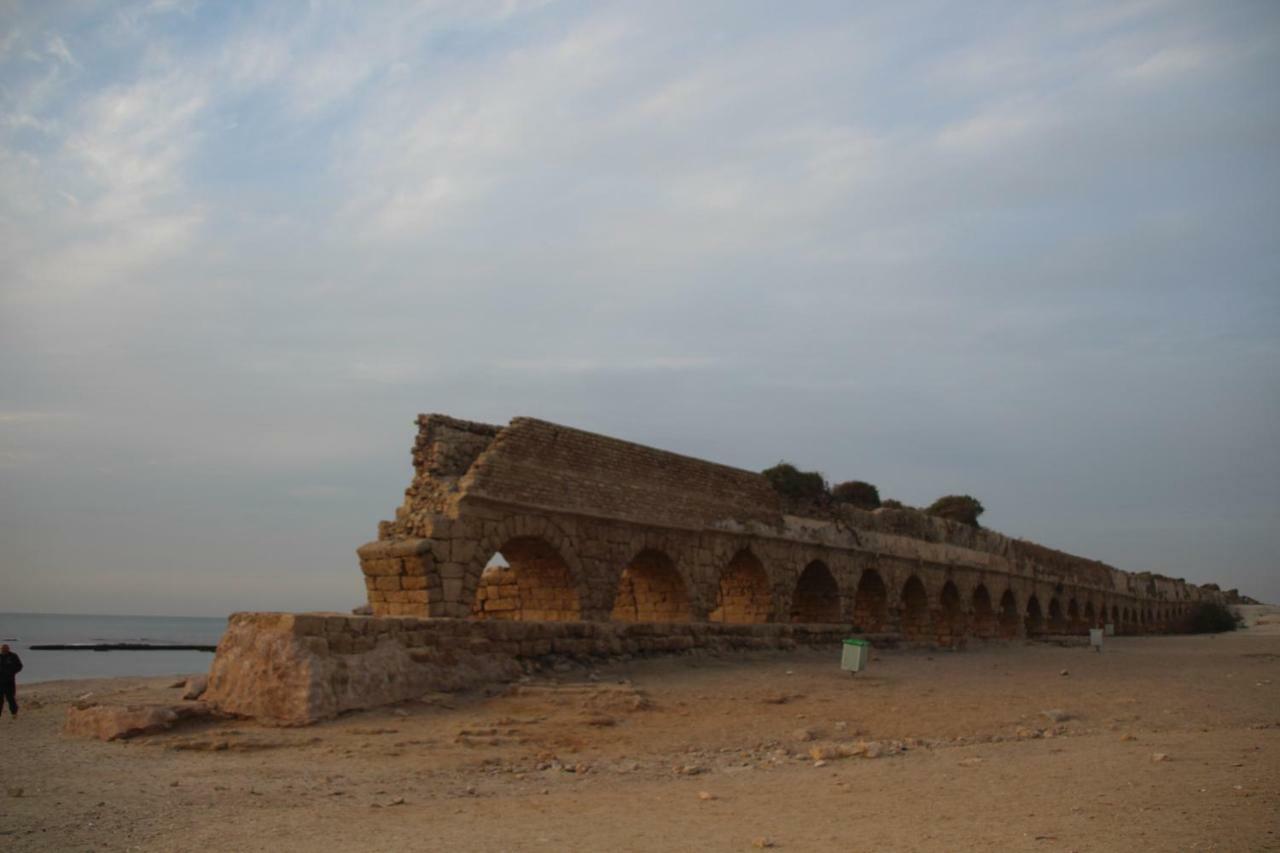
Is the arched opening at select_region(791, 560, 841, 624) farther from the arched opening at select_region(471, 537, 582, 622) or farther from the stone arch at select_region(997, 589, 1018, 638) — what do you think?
the stone arch at select_region(997, 589, 1018, 638)

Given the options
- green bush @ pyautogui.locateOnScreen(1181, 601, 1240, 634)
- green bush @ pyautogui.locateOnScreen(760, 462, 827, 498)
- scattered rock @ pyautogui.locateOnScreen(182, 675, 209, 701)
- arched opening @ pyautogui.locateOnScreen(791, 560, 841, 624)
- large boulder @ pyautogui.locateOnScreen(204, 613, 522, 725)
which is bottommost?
green bush @ pyautogui.locateOnScreen(1181, 601, 1240, 634)

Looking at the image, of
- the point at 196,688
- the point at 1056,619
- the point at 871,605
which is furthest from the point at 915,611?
the point at 196,688

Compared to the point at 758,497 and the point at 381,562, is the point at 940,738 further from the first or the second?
the point at 758,497

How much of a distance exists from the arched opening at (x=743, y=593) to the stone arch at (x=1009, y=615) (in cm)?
1531

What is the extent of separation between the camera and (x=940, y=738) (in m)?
7.92

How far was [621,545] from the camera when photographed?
587 inches

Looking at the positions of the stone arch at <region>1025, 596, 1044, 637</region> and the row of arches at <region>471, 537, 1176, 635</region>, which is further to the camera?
the stone arch at <region>1025, 596, 1044, 637</region>

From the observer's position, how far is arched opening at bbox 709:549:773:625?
18109 mm

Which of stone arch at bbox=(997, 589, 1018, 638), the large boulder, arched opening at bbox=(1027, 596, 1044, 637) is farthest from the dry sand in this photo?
arched opening at bbox=(1027, 596, 1044, 637)

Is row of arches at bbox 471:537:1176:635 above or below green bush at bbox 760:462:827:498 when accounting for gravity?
below

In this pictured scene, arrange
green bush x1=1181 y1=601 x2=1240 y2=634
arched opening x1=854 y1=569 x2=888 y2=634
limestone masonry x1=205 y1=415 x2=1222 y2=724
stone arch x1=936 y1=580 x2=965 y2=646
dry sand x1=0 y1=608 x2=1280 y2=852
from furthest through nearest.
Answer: green bush x1=1181 y1=601 x2=1240 y2=634 → stone arch x1=936 y1=580 x2=965 y2=646 → arched opening x1=854 y1=569 x2=888 y2=634 → limestone masonry x1=205 y1=415 x2=1222 y2=724 → dry sand x1=0 y1=608 x2=1280 y2=852

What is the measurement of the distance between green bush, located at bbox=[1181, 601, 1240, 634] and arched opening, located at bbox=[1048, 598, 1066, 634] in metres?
14.9

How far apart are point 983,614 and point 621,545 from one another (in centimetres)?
1737

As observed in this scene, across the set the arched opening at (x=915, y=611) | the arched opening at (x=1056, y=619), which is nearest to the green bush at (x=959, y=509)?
the arched opening at (x=1056, y=619)
